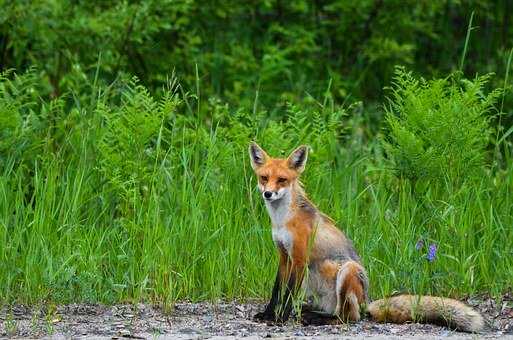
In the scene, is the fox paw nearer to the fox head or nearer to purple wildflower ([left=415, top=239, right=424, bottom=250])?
the fox head

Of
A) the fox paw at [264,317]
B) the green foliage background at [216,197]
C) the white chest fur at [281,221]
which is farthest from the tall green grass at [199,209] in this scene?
the white chest fur at [281,221]

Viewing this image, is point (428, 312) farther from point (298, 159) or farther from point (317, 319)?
point (298, 159)

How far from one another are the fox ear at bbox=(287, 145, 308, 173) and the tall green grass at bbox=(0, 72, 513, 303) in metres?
1.01

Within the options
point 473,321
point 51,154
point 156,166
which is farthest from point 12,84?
point 473,321

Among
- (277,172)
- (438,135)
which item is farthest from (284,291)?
(438,135)

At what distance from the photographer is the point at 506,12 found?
53.3 feet

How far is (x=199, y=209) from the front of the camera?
8.59 m

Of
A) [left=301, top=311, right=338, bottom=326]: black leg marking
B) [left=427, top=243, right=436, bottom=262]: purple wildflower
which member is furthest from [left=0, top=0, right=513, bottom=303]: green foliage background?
[left=301, top=311, right=338, bottom=326]: black leg marking

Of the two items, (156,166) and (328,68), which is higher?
(328,68)

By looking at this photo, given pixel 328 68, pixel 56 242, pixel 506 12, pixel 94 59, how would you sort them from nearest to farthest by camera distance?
pixel 56 242 → pixel 94 59 → pixel 328 68 → pixel 506 12

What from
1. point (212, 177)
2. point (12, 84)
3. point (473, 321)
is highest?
point (12, 84)

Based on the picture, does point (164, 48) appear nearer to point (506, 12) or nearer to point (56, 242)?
point (506, 12)

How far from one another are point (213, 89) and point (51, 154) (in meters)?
5.32

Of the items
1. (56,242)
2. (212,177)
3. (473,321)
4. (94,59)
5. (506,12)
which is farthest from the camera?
(506,12)
